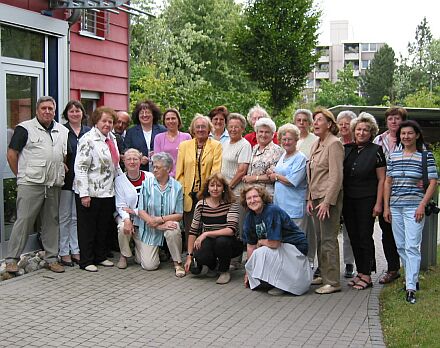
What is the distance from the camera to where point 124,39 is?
12.4 meters

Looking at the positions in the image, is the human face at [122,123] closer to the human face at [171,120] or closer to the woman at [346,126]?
the human face at [171,120]

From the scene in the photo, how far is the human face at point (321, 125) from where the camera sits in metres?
7.53

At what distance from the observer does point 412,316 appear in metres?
6.49

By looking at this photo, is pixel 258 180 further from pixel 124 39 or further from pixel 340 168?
pixel 124 39

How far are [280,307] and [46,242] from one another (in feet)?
10.3

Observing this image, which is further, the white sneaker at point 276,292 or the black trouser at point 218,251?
the black trouser at point 218,251

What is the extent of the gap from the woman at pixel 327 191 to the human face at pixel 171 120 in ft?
7.08

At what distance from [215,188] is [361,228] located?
1759 mm

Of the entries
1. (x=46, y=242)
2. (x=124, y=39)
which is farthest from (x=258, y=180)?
(x=124, y=39)

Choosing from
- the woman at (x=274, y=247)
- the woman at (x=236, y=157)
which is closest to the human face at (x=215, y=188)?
the woman at (x=236, y=157)

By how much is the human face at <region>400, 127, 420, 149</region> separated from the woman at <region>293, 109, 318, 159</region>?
1.47 metres

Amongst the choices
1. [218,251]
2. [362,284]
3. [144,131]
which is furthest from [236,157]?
[362,284]

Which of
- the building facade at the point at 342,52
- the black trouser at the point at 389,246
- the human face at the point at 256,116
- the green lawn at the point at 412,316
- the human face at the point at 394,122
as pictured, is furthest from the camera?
the building facade at the point at 342,52

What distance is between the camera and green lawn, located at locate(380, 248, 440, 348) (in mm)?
5781
